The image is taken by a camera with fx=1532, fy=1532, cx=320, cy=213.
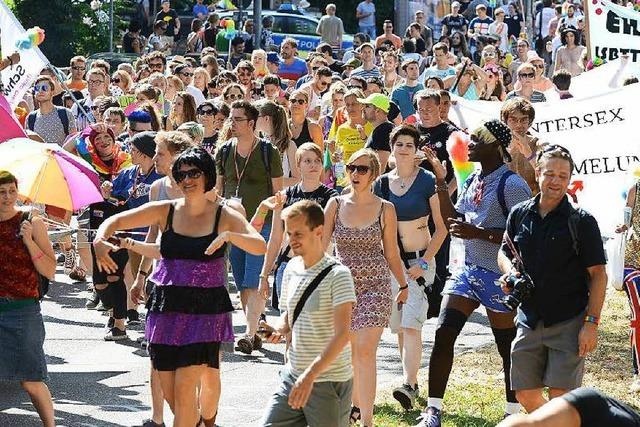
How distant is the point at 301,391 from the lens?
660 cm

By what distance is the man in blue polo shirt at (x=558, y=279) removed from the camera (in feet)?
25.2

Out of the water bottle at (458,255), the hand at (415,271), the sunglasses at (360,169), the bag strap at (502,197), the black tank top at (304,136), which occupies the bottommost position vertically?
the hand at (415,271)

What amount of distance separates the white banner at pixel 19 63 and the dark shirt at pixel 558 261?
360 inches

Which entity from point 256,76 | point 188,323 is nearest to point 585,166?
point 188,323

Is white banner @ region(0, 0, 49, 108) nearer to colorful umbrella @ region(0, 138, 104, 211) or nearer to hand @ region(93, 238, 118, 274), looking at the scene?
colorful umbrella @ region(0, 138, 104, 211)

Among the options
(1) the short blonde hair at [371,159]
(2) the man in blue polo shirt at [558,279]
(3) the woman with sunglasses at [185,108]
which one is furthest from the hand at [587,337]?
(3) the woman with sunglasses at [185,108]

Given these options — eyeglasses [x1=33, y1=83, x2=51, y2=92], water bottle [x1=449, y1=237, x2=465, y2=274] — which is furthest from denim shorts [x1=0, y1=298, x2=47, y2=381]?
eyeglasses [x1=33, y1=83, x2=51, y2=92]

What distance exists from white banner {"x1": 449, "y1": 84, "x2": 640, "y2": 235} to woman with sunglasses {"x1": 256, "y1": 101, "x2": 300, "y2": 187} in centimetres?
150

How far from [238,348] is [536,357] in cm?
406

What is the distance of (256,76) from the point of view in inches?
844

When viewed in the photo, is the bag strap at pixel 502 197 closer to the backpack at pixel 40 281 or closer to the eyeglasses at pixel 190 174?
the eyeglasses at pixel 190 174

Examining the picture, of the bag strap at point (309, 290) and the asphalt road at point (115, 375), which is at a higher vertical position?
the bag strap at point (309, 290)

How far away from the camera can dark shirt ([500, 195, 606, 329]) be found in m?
7.70

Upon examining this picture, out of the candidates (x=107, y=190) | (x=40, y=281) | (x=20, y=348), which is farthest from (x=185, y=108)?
(x=20, y=348)
